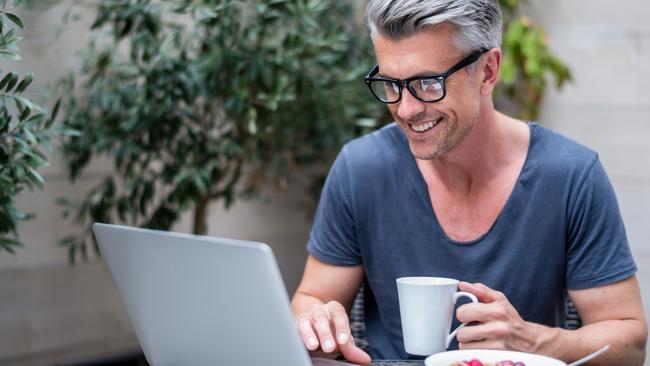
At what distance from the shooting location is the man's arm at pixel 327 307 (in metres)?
1.35

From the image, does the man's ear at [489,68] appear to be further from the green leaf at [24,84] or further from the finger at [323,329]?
the green leaf at [24,84]

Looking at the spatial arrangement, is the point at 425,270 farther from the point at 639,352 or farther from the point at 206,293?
the point at 206,293

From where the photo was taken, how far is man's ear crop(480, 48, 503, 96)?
162 cm

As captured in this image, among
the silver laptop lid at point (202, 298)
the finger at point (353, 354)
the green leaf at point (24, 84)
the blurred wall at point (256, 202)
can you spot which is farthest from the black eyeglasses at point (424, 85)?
the blurred wall at point (256, 202)

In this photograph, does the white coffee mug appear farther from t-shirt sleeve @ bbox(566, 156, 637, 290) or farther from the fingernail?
t-shirt sleeve @ bbox(566, 156, 637, 290)

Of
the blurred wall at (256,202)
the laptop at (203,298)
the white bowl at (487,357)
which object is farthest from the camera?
the blurred wall at (256,202)

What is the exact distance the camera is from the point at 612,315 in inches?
61.1

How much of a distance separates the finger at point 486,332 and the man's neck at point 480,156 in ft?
1.51

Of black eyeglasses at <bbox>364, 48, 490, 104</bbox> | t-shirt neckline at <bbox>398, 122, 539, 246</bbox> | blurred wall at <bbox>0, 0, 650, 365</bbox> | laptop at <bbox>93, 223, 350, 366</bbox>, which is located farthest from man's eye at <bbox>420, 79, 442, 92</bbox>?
blurred wall at <bbox>0, 0, 650, 365</bbox>

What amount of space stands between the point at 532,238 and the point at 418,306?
1.53 ft

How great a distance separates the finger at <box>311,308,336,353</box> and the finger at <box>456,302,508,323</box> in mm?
191

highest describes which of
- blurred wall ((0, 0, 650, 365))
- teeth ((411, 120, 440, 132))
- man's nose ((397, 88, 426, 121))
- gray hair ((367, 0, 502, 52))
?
gray hair ((367, 0, 502, 52))

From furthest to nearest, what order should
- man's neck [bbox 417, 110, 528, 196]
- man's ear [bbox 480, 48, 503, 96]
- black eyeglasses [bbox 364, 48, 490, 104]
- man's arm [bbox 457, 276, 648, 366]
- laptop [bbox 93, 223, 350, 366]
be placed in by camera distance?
man's neck [bbox 417, 110, 528, 196]
man's ear [bbox 480, 48, 503, 96]
black eyeglasses [bbox 364, 48, 490, 104]
man's arm [bbox 457, 276, 648, 366]
laptop [bbox 93, 223, 350, 366]

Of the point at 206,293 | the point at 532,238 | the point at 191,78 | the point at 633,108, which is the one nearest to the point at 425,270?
the point at 532,238
